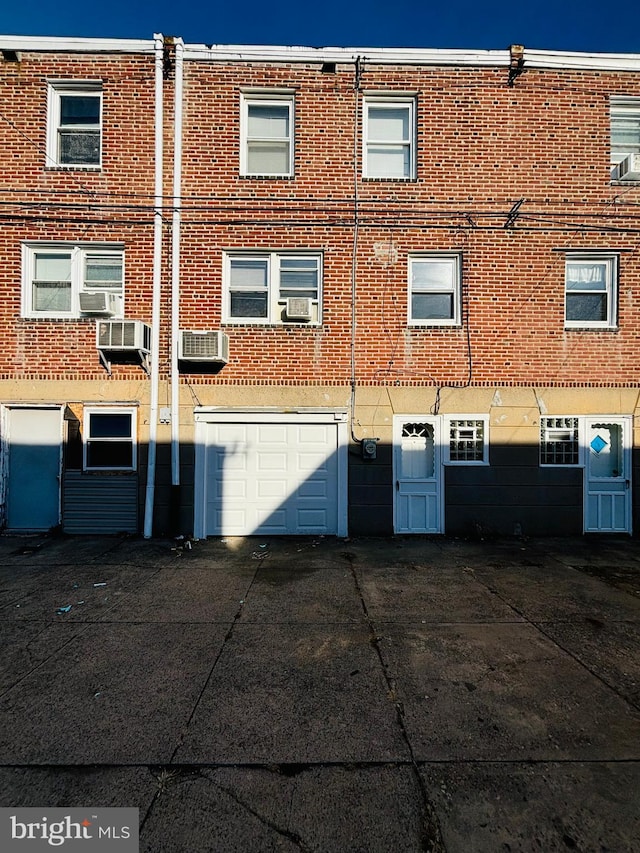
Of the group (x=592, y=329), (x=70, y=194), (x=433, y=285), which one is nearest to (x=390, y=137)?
(x=433, y=285)

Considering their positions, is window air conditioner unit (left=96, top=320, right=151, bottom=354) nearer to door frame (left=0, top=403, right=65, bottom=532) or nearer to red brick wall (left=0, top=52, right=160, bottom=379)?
red brick wall (left=0, top=52, right=160, bottom=379)

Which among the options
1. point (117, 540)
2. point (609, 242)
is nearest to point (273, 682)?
point (117, 540)

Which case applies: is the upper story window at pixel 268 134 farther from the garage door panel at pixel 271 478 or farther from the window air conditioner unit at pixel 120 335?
the garage door panel at pixel 271 478

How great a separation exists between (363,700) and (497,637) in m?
1.71

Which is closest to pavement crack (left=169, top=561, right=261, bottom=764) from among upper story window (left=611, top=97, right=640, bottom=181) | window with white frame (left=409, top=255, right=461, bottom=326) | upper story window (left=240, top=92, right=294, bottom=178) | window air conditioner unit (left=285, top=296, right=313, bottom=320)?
window air conditioner unit (left=285, top=296, right=313, bottom=320)

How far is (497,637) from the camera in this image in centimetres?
404

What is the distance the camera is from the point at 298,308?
7.45 meters

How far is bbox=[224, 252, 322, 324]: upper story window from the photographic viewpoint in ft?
25.5

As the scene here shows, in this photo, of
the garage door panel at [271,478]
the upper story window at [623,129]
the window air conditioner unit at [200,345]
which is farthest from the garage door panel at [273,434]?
the upper story window at [623,129]

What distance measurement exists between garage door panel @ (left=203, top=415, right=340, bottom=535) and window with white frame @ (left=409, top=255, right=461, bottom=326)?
2.80m

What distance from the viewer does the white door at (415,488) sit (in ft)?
25.4

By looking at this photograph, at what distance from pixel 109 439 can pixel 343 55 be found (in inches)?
329

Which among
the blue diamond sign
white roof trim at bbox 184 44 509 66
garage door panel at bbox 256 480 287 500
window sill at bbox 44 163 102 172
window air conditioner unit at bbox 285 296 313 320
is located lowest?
garage door panel at bbox 256 480 287 500

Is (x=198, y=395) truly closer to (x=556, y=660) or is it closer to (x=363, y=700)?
(x=363, y=700)
